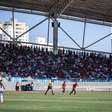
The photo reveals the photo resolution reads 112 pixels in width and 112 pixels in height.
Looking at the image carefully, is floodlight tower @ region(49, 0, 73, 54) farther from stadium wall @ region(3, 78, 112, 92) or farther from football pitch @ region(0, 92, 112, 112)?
football pitch @ region(0, 92, 112, 112)

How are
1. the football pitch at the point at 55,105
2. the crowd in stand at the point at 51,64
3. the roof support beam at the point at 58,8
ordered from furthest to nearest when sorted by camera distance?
the roof support beam at the point at 58,8, the crowd in stand at the point at 51,64, the football pitch at the point at 55,105

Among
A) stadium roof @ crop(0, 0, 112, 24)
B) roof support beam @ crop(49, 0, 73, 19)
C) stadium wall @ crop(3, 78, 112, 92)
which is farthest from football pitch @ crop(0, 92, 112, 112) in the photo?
stadium roof @ crop(0, 0, 112, 24)

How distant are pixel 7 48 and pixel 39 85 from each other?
8211 millimetres

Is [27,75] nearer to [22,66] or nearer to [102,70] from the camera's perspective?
[22,66]

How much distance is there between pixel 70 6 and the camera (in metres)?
60.6

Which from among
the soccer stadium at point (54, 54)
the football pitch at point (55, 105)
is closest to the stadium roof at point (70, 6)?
the soccer stadium at point (54, 54)

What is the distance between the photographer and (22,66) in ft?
189

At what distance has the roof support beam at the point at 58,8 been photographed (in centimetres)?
5859

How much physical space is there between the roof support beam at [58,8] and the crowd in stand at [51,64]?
5.10 metres

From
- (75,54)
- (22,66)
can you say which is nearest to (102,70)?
(75,54)

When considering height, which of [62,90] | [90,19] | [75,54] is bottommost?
[62,90]

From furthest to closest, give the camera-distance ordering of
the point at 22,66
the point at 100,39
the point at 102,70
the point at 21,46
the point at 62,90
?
1. the point at 100,39
2. the point at 102,70
3. the point at 21,46
4. the point at 22,66
5. the point at 62,90

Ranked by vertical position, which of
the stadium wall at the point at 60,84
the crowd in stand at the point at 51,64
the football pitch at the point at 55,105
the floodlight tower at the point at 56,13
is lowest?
the football pitch at the point at 55,105

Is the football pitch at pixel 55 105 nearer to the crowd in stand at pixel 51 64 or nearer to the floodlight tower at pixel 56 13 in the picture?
the crowd in stand at pixel 51 64
